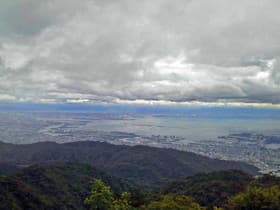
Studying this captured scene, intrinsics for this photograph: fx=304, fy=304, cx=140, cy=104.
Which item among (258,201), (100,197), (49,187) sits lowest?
(49,187)

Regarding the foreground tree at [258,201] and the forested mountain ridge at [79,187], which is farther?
the forested mountain ridge at [79,187]

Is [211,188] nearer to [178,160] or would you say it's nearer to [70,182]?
[70,182]

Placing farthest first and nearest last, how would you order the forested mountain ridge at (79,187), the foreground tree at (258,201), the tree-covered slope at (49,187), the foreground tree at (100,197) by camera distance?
the tree-covered slope at (49,187) → the forested mountain ridge at (79,187) → the foreground tree at (258,201) → the foreground tree at (100,197)

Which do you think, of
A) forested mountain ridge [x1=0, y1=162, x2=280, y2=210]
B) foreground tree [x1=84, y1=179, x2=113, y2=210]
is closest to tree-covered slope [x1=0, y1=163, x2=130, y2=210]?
forested mountain ridge [x1=0, y1=162, x2=280, y2=210]

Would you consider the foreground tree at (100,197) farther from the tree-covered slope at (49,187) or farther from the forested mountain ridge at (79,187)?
the tree-covered slope at (49,187)

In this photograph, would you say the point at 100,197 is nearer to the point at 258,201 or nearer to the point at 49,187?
the point at 258,201

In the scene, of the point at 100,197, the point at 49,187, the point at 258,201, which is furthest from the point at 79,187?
the point at 100,197

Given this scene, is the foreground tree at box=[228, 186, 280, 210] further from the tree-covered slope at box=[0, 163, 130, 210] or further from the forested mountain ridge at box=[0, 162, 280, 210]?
the tree-covered slope at box=[0, 163, 130, 210]

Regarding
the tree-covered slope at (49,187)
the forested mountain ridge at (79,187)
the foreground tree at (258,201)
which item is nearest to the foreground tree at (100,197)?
the forested mountain ridge at (79,187)

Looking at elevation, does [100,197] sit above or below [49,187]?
above

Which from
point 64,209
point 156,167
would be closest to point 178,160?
point 156,167

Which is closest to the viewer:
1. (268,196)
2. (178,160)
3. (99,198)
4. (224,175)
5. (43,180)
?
(99,198)
